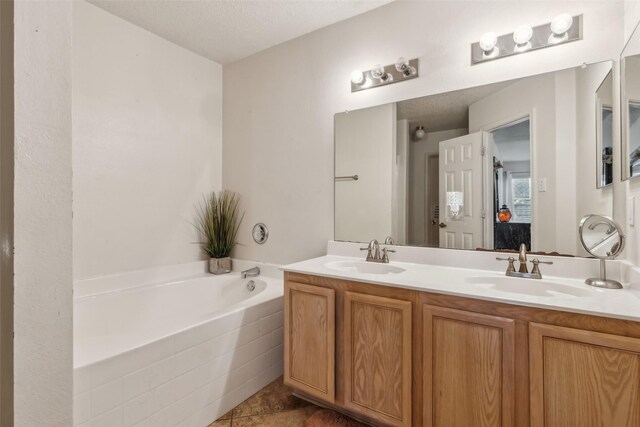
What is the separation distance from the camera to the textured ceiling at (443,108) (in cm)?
175

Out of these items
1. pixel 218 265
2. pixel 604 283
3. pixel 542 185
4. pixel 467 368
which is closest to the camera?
pixel 467 368

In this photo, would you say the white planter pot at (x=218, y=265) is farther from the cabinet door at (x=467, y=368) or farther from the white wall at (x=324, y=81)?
the cabinet door at (x=467, y=368)

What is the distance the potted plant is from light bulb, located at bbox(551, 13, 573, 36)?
239 centimetres

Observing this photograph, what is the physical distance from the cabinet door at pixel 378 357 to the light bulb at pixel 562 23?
1517 millimetres

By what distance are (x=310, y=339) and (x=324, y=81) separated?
70.6 inches

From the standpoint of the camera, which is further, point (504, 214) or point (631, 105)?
point (504, 214)

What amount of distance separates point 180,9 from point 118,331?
2.20 m

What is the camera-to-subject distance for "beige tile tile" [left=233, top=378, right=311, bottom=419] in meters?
1.75

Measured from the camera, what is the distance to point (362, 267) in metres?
1.94

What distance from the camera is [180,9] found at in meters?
2.07

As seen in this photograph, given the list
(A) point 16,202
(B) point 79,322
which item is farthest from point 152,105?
(A) point 16,202

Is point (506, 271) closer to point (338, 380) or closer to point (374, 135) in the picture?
point (338, 380)

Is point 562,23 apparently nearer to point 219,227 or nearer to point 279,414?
point 279,414

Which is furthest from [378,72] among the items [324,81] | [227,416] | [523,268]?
[227,416]
